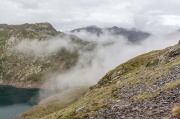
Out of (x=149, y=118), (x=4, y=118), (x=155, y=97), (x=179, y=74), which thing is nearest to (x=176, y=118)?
(x=149, y=118)

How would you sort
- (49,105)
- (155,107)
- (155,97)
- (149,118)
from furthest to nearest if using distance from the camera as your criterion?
(49,105) → (155,97) → (155,107) → (149,118)

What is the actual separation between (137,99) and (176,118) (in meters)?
11.6

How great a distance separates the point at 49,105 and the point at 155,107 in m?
157

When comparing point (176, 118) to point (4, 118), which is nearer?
point (176, 118)

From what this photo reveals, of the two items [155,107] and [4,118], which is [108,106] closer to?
[155,107]

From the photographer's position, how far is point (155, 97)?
31.2m

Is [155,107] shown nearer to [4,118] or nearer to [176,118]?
[176,118]

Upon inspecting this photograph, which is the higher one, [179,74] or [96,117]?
[179,74]

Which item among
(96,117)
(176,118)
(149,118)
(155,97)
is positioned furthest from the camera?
(96,117)

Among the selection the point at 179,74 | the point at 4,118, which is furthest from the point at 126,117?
the point at 4,118

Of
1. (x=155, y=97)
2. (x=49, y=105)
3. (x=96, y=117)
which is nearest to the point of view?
(x=155, y=97)

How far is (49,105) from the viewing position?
17938 centimetres

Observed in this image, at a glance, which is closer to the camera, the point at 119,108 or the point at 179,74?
the point at 119,108

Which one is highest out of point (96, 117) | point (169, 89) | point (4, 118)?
point (169, 89)
